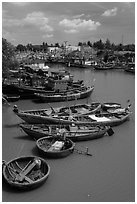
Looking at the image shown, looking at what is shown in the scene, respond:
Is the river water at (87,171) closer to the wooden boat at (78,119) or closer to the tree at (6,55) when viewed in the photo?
the wooden boat at (78,119)

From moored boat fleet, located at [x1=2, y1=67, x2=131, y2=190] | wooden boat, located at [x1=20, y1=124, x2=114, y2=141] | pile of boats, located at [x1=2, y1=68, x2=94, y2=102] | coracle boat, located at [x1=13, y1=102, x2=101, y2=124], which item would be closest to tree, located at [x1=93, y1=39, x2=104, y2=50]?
pile of boats, located at [x1=2, y1=68, x2=94, y2=102]

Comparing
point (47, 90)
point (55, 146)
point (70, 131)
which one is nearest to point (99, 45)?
point (47, 90)

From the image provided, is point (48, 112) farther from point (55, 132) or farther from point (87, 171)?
point (87, 171)

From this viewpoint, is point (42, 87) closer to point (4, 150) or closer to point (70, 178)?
point (4, 150)

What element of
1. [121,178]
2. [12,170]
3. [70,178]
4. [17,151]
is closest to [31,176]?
[12,170]

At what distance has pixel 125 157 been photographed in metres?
14.7

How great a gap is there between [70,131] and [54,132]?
3.54 ft

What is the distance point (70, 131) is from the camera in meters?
16.4

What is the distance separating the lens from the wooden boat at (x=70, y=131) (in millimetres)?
16031

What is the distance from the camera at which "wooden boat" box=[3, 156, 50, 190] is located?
1087 centimetres

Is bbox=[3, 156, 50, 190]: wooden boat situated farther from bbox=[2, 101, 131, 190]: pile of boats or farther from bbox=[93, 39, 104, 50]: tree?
bbox=[93, 39, 104, 50]: tree

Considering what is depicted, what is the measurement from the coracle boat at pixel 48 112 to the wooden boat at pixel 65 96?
18.8 feet

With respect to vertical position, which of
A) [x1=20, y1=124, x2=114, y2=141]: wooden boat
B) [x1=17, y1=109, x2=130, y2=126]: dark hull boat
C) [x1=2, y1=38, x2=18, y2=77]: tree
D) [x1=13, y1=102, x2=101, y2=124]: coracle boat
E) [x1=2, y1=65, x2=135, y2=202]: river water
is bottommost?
[x1=2, y1=65, x2=135, y2=202]: river water

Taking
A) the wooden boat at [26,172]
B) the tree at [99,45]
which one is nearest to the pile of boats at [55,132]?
the wooden boat at [26,172]
